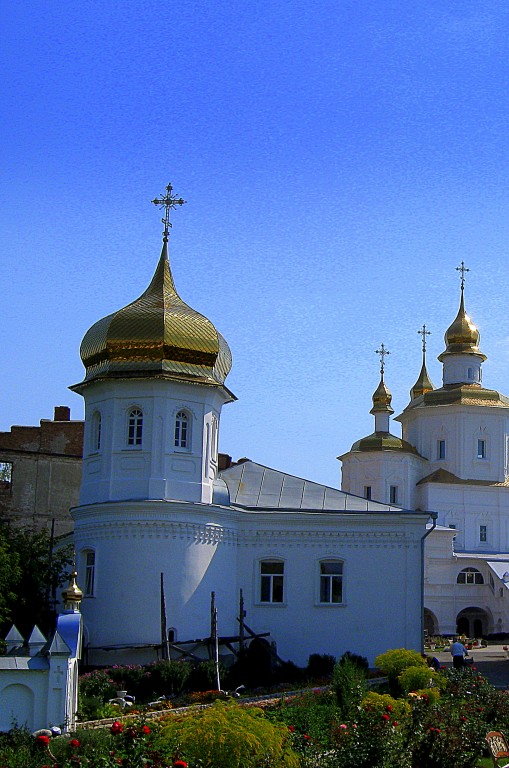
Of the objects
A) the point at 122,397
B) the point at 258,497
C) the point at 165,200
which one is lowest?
the point at 258,497

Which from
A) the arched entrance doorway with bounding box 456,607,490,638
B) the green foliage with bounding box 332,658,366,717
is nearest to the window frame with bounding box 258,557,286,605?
the green foliage with bounding box 332,658,366,717

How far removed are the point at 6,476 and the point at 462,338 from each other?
24137 millimetres

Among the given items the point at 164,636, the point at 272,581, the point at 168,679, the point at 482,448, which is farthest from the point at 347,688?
the point at 482,448

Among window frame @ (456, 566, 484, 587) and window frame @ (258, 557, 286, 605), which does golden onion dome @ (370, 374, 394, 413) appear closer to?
window frame @ (456, 566, 484, 587)

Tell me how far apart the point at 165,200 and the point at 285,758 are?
683 inches

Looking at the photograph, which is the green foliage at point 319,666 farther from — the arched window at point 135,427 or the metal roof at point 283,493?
the arched window at point 135,427

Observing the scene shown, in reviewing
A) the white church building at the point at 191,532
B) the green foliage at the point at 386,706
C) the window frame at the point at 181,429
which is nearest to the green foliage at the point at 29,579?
the white church building at the point at 191,532

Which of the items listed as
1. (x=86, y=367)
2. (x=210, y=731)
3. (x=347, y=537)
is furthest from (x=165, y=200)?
(x=210, y=731)

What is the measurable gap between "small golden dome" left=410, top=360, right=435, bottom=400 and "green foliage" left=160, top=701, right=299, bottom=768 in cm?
4462

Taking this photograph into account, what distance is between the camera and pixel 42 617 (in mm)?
23891

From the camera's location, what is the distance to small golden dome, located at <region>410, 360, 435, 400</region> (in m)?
55.0

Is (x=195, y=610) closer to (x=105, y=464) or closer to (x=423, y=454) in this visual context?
(x=105, y=464)

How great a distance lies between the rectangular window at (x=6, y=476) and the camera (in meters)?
35.5

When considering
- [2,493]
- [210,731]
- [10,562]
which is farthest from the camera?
[2,493]
